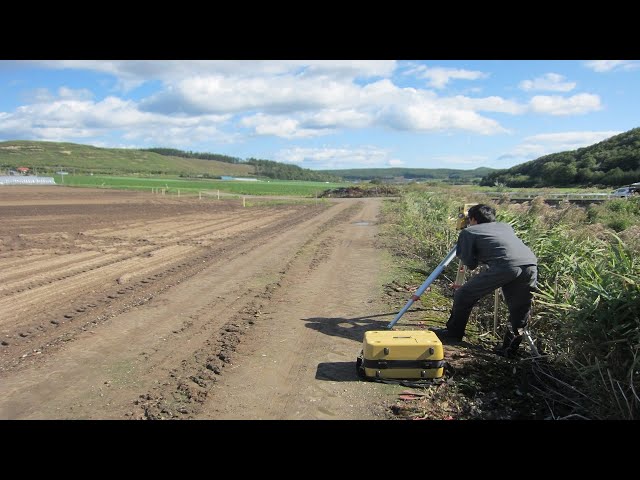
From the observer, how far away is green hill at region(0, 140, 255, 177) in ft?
445

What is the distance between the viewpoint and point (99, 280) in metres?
9.16

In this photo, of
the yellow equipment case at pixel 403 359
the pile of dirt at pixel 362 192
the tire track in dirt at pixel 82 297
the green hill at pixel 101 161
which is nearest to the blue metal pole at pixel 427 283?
the yellow equipment case at pixel 403 359

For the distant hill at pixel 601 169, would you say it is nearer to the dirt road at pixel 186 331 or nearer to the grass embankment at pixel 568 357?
the dirt road at pixel 186 331

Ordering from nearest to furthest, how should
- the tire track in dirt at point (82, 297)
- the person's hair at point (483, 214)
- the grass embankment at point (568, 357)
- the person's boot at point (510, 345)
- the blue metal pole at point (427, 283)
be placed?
the grass embankment at point (568, 357), the person's boot at point (510, 345), the person's hair at point (483, 214), the blue metal pole at point (427, 283), the tire track in dirt at point (82, 297)

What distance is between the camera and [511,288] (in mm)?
5348

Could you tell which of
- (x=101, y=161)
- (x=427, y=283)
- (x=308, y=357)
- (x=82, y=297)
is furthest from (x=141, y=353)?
(x=101, y=161)

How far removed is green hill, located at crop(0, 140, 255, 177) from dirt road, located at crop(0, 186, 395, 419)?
432 feet

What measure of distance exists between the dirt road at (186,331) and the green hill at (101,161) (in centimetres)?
13179

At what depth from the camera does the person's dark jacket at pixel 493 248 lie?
5.20 meters

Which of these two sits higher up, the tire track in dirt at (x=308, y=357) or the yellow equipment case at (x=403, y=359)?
the yellow equipment case at (x=403, y=359)

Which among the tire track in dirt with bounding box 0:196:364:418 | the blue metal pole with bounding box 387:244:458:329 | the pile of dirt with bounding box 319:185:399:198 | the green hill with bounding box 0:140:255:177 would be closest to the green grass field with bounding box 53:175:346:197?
the pile of dirt with bounding box 319:185:399:198

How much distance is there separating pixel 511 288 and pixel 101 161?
6499 inches

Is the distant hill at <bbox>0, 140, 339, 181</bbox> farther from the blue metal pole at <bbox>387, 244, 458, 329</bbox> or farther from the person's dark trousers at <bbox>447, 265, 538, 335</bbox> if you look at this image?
the person's dark trousers at <bbox>447, 265, 538, 335</bbox>
